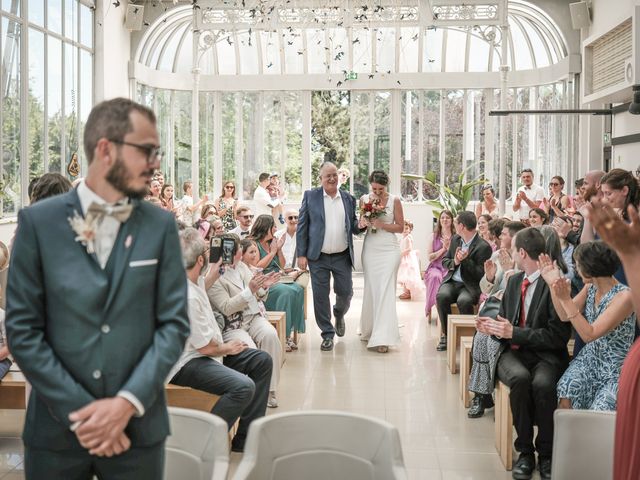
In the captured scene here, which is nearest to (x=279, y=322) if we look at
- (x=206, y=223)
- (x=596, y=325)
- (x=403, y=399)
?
(x=403, y=399)

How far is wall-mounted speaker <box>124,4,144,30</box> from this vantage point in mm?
13328

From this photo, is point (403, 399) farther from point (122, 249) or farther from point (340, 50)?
point (340, 50)

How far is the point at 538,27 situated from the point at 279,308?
903 centimetres

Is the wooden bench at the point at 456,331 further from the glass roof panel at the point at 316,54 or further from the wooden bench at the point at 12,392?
the glass roof panel at the point at 316,54

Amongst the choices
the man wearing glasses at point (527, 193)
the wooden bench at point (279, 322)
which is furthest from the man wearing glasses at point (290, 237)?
the man wearing glasses at point (527, 193)

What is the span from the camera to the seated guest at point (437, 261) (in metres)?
8.73

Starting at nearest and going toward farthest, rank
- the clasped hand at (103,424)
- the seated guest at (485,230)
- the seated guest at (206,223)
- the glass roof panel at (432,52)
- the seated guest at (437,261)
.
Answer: the clasped hand at (103,424)
the seated guest at (485,230)
the seated guest at (206,223)
the seated guest at (437,261)
the glass roof panel at (432,52)

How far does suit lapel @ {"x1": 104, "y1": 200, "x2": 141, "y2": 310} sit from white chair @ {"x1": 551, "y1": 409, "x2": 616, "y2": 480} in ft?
4.89

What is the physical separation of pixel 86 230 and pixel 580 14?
12.0m

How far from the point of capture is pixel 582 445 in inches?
105

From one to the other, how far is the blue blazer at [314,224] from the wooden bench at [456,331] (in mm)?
1441

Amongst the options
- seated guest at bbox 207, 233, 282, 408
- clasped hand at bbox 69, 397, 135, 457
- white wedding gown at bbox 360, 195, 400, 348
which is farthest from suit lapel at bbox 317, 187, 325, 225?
clasped hand at bbox 69, 397, 135, 457

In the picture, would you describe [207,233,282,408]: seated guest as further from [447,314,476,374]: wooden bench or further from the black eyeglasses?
the black eyeglasses

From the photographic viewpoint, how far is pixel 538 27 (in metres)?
14.3
